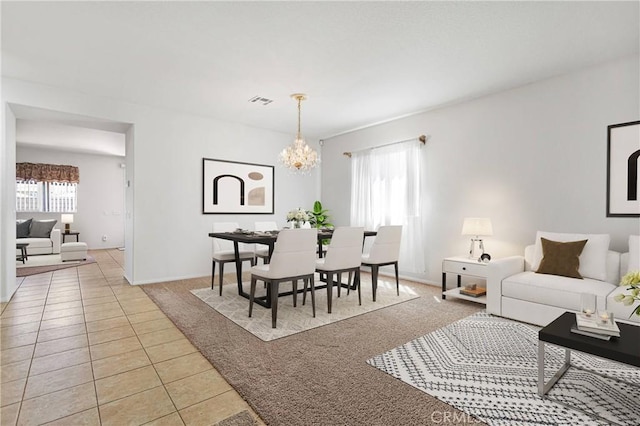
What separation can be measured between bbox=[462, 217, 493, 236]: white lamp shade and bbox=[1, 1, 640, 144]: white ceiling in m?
1.66

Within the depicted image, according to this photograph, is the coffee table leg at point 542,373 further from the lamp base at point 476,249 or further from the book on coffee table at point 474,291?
the lamp base at point 476,249

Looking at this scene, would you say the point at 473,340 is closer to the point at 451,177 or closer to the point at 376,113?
the point at 451,177

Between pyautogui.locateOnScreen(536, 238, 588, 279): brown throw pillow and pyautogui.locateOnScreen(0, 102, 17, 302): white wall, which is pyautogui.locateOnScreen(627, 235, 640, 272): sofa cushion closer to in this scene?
pyautogui.locateOnScreen(536, 238, 588, 279): brown throw pillow

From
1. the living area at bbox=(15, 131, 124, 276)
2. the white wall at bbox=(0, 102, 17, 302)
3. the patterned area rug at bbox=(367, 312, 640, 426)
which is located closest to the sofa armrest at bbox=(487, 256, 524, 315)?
the patterned area rug at bbox=(367, 312, 640, 426)

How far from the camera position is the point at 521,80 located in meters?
3.82

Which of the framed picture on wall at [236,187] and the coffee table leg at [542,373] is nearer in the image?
the coffee table leg at [542,373]

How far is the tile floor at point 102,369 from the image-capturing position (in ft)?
5.84

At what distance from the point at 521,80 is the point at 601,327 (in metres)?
3.03

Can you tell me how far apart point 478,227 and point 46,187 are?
1027 cm

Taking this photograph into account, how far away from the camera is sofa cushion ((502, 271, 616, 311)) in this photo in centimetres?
283

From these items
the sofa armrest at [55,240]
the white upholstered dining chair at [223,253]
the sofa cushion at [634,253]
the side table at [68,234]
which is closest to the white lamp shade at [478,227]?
the sofa cushion at [634,253]

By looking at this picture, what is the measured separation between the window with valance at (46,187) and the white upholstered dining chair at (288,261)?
8.19 meters

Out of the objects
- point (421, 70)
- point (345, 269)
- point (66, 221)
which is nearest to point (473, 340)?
point (345, 269)

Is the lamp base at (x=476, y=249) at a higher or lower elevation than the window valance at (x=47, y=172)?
lower
